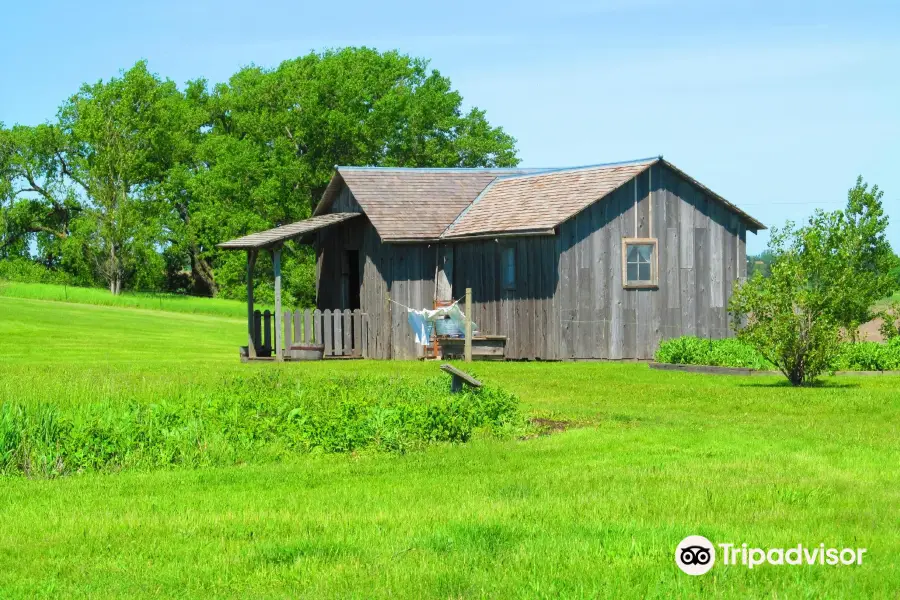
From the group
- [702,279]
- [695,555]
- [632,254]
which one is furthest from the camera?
[702,279]

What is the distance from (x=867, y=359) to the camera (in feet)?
80.1

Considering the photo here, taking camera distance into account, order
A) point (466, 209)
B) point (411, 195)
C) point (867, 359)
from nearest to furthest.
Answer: point (867, 359), point (466, 209), point (411, 195)

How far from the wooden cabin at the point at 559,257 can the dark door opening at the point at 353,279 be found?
1999 mm

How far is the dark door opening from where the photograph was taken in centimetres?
3753

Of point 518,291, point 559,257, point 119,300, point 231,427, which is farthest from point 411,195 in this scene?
point 119,300

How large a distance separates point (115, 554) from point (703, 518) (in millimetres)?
4247

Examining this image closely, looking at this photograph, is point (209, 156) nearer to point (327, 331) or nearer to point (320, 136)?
point (320, 136)

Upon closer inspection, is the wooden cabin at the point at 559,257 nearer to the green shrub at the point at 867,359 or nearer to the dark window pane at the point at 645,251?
the dark window pane at the point at 645,251

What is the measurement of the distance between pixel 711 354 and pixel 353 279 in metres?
14.8

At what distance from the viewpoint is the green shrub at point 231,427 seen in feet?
41.2

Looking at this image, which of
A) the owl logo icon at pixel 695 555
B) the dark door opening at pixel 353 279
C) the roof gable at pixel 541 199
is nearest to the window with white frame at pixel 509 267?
the roof gable at pixel 541 199

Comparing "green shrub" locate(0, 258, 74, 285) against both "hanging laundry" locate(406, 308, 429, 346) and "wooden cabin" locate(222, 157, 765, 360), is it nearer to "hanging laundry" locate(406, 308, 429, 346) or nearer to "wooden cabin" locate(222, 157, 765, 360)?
"wooden cabin" locate(222, 157, 765, 360)

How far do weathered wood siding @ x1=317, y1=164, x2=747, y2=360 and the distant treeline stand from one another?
24.8 meters

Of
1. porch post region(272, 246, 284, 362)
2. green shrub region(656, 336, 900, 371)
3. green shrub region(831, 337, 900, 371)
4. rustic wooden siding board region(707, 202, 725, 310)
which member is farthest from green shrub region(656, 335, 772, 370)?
porch post region(272, 246, 284, 362)
